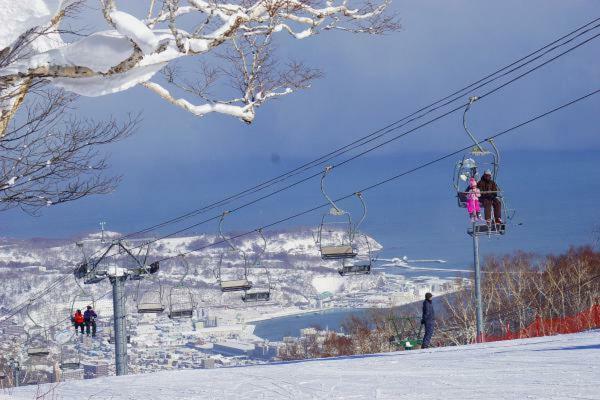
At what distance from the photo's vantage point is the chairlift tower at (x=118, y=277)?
21830 millimetres

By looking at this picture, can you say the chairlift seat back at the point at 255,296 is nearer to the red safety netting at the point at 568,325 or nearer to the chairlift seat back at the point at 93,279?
the chairlift seat back at the point at 93,279

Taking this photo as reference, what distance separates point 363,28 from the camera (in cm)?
1025

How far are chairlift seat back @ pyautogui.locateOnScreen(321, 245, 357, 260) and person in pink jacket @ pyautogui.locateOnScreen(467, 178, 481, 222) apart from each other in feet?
6.74

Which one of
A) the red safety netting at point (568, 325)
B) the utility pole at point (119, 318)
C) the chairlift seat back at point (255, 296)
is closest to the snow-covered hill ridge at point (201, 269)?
the red safety netting at point (568, 325)

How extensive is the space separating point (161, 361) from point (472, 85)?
32223 mm

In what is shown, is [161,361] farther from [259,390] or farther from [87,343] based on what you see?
[259,390]

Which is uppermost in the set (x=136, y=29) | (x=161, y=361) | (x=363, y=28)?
(x=363, y=28)

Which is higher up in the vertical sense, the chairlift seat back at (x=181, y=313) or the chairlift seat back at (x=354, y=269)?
the chairlift seat back at (x=354, y=269)

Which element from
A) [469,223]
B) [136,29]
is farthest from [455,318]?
[136,29]

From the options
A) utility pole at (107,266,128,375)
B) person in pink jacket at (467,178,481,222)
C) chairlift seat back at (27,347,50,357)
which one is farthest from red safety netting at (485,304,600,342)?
chairlift seat back at (27,347,50,357)

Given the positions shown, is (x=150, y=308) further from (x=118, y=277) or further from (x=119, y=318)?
(x=119, y=318)

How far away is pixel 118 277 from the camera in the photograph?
23.2 metres

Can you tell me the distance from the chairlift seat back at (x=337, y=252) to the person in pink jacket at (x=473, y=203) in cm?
205

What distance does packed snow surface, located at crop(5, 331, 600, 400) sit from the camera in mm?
8727
